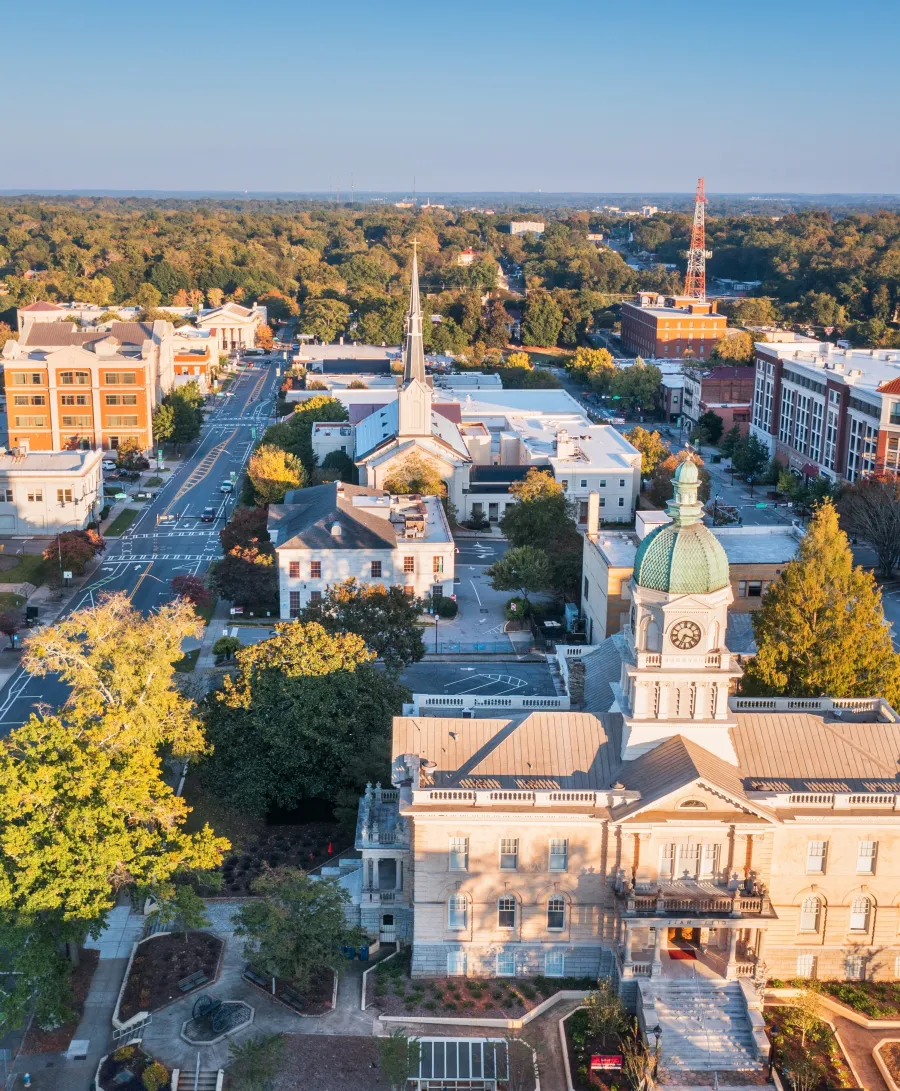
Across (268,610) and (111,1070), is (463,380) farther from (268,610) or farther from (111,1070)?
(111,1070)

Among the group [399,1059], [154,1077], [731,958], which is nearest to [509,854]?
A: [399,1059]

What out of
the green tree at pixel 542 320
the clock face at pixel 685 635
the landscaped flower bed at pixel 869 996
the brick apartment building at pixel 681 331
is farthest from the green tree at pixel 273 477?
the green tree at pixel 542 320

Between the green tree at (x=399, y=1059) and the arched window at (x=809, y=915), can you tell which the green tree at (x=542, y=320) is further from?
the green tree at (x=399, y=1059)

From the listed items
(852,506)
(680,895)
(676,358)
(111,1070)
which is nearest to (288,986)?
(111,1070)

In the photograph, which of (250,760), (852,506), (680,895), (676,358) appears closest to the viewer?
(680,895)

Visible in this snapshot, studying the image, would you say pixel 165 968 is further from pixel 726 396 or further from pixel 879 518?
pixel 726 396

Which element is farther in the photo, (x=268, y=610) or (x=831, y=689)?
(x=268, y=610)
